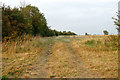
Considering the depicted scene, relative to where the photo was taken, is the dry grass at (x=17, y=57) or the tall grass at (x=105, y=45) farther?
the tall grass at (x=105, y=45)

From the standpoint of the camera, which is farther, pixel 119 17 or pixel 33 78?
pixel 119 17

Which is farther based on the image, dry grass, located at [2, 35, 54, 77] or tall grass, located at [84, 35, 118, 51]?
tall grass, located at [84, 35, 118, 51]

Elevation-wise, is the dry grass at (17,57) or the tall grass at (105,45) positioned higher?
the tall grass at (105,45)

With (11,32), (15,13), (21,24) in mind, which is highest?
(15,13)

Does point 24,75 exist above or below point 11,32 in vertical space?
below

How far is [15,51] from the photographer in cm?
900

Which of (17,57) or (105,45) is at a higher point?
(105,45)

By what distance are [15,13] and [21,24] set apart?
134 cm

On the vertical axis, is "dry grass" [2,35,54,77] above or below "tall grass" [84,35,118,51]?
below

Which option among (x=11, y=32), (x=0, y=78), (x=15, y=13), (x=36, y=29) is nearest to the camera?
(x=0, y=78)

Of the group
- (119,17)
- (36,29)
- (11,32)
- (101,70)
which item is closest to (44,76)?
(101,70)

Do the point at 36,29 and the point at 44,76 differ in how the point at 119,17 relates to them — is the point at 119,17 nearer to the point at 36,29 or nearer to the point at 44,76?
the point at 44,76

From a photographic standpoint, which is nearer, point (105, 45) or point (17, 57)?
point (17, 57)

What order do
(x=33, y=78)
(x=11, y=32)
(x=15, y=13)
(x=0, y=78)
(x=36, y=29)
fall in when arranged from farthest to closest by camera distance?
(x=36, y=29), (x=15, y=13), (x=11, y=32), (x=33, y=78), (x=0, y=78)
